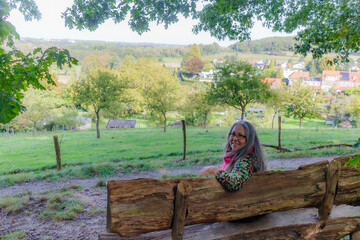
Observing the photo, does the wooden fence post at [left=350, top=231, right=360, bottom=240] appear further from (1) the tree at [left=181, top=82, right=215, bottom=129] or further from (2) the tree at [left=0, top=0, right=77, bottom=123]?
(1) the tree at [left=181, top=82, right=215, bottom=129]

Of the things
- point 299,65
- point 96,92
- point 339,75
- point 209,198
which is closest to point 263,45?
point 339,75

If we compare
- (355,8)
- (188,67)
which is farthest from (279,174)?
(188,67)

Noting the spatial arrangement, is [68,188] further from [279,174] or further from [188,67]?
[188,67]

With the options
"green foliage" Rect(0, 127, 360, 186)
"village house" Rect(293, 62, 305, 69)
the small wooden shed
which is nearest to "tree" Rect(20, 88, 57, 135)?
the small wooden shed

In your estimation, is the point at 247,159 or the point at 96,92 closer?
the point at 247,159

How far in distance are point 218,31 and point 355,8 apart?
12.2 feet

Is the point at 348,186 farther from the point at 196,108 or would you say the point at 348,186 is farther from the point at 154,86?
the point at 154,86

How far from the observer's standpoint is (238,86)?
19.6 metres

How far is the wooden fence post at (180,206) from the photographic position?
74.3 inches

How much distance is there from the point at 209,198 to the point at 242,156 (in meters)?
0.62

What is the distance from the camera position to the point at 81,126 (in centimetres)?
3134

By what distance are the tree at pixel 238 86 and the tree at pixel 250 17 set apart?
429 inches

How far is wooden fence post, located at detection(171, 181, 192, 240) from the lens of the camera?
189 centimetres

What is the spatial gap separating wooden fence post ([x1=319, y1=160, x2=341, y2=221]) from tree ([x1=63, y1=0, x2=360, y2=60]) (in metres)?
2.01
